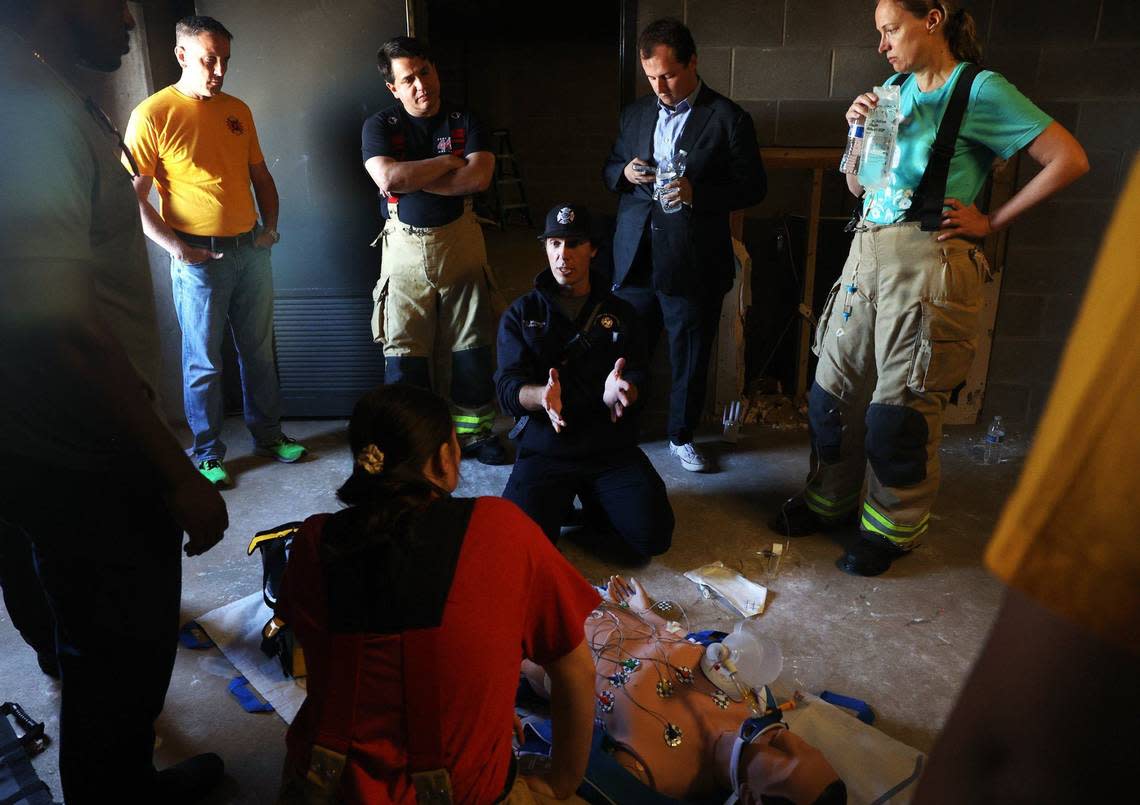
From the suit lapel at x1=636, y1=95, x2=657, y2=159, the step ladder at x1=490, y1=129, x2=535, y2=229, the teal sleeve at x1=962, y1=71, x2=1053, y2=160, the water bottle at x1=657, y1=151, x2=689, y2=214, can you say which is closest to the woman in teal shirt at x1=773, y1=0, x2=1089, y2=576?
the teal sleeve at x1=962, y1=71, x2=1053, y2=160

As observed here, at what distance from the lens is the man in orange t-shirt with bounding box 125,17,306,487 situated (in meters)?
3.30

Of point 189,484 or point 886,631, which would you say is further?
point 886,631

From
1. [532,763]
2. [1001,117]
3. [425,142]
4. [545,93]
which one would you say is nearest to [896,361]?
[1001,117]

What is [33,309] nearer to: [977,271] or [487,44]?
[977,271]

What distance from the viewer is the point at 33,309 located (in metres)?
1.26

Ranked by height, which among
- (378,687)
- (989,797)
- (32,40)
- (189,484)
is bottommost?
(378,687)

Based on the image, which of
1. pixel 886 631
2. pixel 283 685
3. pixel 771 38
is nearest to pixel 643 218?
pixel 771 38

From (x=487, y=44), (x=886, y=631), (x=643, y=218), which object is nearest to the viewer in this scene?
(x=886, y=631)

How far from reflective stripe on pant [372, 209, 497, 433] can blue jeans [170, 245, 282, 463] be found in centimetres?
51

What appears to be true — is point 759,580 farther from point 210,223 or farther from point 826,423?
point 210,223

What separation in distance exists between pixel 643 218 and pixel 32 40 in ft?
8.39

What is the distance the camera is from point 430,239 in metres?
3.60

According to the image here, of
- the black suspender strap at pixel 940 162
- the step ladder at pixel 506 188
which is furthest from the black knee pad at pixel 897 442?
the step ladder at pixel 506 188

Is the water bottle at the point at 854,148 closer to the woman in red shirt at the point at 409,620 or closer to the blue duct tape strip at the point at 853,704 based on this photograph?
the blue duct tape strip at the point at 853,704
